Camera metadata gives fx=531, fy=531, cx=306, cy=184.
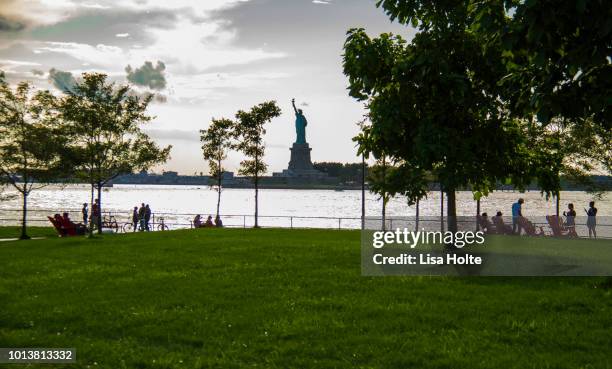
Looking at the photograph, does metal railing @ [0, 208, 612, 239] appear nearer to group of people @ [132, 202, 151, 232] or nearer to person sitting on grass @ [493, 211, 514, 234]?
group of people @ [132, 202, 151, 232]

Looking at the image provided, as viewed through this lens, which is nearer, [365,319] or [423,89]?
[365,319]

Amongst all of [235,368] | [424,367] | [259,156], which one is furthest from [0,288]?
[259,156]

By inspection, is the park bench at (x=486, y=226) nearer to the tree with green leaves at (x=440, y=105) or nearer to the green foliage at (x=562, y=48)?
the tree with green leaves at (x=440, y=105)

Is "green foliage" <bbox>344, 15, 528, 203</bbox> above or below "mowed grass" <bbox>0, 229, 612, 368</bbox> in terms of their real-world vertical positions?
above

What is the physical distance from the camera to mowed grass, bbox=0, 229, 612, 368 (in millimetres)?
7637

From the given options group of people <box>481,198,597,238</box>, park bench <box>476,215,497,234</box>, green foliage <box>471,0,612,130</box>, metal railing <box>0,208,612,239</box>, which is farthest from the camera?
metal railing <box>0,208,612,239</box>

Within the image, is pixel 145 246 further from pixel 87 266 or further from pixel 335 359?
pixel 335 359

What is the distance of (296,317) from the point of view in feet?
31.8

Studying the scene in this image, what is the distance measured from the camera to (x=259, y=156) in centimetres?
4412

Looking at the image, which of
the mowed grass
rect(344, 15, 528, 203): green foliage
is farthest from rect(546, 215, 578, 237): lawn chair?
the mowed grass

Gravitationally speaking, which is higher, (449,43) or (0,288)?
(449,43)

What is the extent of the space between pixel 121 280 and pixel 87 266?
321 centimetres

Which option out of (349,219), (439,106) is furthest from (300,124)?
(439,106)

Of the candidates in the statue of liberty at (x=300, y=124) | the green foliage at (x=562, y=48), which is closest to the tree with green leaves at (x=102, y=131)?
the green foliage at (x=562, y=48)
